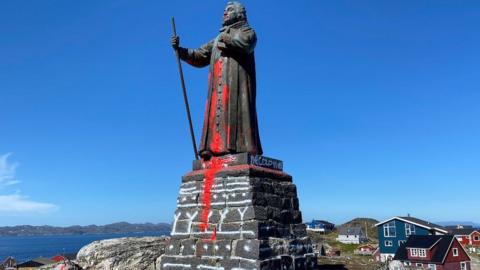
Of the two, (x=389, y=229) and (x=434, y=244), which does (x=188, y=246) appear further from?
(x=389, y=229)

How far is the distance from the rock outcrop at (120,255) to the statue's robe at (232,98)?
308cm

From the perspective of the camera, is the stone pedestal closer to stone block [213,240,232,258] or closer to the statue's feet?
stone block [213,240,232,258]

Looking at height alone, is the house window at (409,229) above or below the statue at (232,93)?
below

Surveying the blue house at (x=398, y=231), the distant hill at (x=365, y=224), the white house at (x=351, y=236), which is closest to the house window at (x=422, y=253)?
the blue house at (x=398, y=231)

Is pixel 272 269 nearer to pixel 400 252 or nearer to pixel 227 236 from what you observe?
pixel 227 236

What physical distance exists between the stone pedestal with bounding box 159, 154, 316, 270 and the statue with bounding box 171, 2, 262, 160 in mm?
367

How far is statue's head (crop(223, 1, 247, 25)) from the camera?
856cm

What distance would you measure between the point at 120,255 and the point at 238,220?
365 cm

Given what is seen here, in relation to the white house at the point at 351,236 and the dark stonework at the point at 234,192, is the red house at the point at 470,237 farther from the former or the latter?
the dark stonework at the point at 234,192

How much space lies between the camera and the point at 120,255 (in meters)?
9.31

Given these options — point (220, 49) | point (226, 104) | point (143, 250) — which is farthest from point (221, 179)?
point (143, 250)

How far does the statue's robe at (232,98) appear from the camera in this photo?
26.4ft

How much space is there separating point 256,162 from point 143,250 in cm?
389

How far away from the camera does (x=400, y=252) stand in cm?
4806
